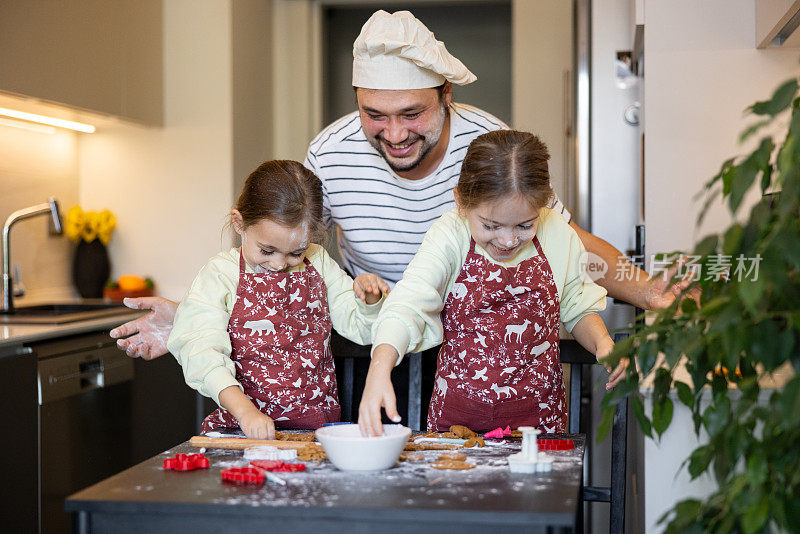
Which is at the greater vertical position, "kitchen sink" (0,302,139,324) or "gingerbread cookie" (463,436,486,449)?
"kitchen sink" (0,302,139,324)

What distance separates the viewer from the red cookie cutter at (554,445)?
1239 millimetres

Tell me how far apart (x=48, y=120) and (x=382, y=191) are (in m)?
1.77

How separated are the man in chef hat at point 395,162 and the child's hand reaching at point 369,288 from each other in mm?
167

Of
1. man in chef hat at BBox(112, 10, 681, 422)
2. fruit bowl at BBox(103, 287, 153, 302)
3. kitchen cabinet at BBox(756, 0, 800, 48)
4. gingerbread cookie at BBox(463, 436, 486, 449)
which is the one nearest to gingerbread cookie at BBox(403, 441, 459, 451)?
gingerbread cookie at BBox(463, 436, 486, 449)

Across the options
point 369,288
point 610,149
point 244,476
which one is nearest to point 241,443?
point 244,476

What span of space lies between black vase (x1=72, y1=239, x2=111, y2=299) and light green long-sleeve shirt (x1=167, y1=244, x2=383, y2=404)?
1.87 metres

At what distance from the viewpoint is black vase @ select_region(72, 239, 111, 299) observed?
329 centimetres

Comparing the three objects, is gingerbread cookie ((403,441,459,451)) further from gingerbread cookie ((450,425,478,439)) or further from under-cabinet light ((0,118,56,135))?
under-cabinet light ((0,118,56,135))

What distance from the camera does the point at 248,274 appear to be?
5.25 ft

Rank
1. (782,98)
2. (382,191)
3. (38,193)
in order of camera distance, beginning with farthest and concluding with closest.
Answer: (38,193) → (382,191) → (782,98)

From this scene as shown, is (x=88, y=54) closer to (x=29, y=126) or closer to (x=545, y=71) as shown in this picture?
(x=29, y=126)

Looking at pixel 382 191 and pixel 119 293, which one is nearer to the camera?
pixel 382 191

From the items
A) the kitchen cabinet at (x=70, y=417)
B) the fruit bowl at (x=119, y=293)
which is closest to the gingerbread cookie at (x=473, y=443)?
the kitchen cabinet at (x=70, y=417)

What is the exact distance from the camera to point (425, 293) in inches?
56.2
